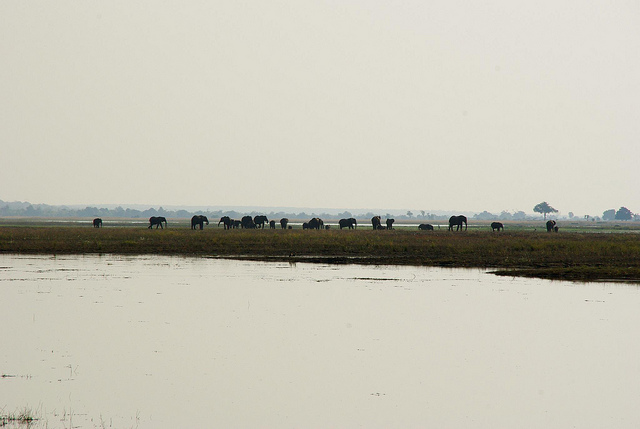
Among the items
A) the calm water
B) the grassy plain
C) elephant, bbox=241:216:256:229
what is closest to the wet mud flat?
the grassy plain

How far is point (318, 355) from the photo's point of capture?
1518 centimetres

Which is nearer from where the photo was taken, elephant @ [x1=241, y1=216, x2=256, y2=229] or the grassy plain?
the grassy plain

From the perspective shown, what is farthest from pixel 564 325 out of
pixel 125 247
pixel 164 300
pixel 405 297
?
pixel 125 247

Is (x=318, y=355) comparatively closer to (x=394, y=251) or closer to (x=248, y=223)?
(x=394, y=251)

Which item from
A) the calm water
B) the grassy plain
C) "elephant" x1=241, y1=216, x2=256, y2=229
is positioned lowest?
the calm water

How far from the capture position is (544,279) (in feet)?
98.3

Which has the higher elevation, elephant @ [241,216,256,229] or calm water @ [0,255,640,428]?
elephant @ [241,216,256,229]

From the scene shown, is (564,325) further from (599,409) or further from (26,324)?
(26,324)

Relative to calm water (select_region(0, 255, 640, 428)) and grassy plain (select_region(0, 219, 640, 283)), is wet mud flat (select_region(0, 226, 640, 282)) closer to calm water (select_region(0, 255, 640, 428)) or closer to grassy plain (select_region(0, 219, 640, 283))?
grassy plain (select_region(0, 219, 640, 283))

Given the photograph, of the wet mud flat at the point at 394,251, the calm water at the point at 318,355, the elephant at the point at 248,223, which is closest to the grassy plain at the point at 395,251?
the wet mud flat at the point at 394,251

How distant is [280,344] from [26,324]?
20.3 ft

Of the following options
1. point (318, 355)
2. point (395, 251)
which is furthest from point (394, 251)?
point (318, 355)

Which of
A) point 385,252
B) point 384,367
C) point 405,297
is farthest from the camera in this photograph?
point 385,252

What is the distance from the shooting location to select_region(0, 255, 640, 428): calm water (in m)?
11.4
